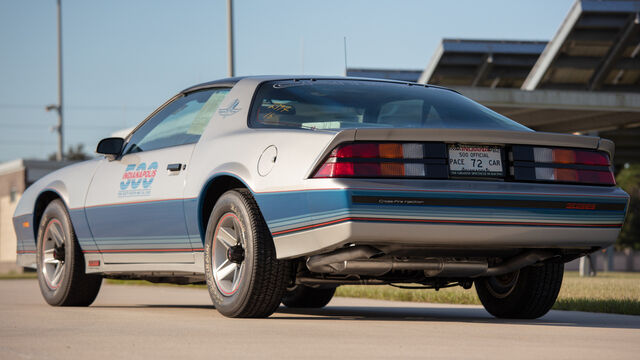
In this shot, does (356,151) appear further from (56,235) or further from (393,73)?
(393,73)

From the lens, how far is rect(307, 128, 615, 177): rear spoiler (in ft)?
18.4

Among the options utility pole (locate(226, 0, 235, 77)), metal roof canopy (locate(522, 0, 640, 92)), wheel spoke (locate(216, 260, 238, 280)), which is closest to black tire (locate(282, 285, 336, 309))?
wheel spoke (locate(216, 260, 238, 280))

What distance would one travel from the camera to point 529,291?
272 inches

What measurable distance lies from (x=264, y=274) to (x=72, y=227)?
2.62 meters

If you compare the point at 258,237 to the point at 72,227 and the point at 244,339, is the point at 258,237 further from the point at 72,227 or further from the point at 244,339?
the point at 72,227

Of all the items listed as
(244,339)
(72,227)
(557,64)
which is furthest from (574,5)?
(244,339)

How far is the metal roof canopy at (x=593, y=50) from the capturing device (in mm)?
29891

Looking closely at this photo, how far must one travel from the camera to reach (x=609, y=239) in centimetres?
613

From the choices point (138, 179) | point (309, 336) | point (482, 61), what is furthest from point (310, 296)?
point (482, 61)

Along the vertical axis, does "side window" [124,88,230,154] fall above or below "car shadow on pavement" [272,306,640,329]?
above

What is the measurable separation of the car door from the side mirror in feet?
0.15

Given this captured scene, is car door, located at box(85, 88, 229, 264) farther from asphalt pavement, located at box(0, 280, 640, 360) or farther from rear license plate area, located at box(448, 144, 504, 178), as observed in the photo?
rear license plate area, located at box(448, 144, 504, 178)

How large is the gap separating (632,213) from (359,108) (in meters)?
43.6

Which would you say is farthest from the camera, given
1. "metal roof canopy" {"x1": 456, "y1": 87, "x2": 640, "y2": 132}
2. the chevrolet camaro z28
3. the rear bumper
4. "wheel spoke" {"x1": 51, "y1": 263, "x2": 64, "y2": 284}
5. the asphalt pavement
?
"metal roof canopy" {"x1": 456, "y1": 87, "x2": 640, "y2": 132}
